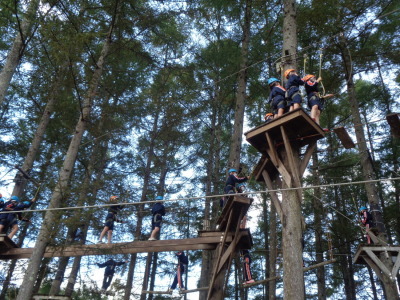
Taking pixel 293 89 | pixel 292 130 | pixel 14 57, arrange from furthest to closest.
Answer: pixel 14 57, pixel 293 89, pixel 292 130

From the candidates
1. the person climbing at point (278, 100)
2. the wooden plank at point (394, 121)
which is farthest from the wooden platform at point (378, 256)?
the person climbing at point (278, 100)

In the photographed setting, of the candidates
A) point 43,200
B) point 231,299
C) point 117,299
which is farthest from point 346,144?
point 231,299

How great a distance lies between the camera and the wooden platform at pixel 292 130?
16.1ft

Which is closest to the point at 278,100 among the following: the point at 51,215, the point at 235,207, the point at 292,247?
the point at 235,207

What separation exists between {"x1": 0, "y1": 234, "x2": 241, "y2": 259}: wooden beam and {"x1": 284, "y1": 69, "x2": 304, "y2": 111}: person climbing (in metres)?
2.98

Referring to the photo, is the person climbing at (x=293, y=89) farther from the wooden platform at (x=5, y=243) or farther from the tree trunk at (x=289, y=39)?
the wooden platform at (x=5, y=243)

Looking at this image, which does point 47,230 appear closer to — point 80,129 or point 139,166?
point 80,129

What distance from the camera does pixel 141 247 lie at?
7336 millimetres

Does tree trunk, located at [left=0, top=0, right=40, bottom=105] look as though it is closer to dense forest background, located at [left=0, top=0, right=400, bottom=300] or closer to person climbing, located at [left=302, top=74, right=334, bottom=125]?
dense forest background, located at [left=0, top=0, right=400, bottom=300]

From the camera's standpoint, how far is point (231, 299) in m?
19.2

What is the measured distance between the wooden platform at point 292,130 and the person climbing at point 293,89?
12.5 inches

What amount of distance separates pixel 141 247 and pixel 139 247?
5cm

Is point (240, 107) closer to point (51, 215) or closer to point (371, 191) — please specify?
point (371, 191)

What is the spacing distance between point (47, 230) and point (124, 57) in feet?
17.4
